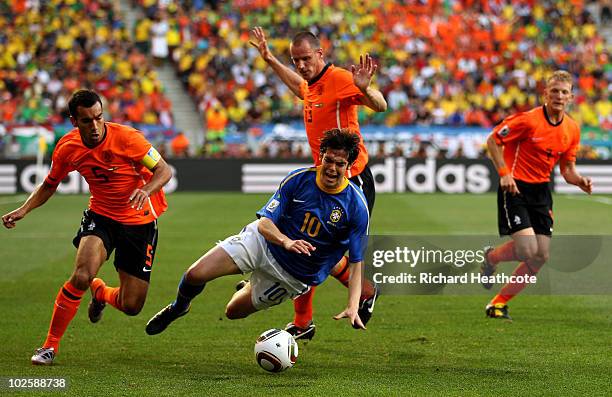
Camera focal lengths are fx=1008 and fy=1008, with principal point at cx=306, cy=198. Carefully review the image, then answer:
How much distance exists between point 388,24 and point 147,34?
806 centimetres

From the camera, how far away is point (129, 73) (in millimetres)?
31656

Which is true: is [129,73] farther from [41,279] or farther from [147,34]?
[41,279]

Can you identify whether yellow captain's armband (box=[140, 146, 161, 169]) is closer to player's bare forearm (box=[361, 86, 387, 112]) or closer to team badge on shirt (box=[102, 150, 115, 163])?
team badge on shirt (box=[102, 150, 115, 163])

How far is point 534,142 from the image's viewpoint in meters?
9.82

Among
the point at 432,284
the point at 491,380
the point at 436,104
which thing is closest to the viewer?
the point at 491,380

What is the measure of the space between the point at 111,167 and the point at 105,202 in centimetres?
34

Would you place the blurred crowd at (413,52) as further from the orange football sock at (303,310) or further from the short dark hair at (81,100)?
the short dark hair at (81,100)

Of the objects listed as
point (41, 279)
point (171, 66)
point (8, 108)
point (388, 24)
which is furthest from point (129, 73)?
point (41, 279)

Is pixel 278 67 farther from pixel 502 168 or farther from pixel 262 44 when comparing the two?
pixel 502 168

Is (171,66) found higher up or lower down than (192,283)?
lower down

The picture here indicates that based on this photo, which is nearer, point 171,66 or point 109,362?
point 109,362

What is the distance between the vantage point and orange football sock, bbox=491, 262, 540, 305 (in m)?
9.88

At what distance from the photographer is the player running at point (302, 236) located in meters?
7.18

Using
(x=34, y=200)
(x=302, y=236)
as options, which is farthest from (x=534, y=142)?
(x=34, y=200)
